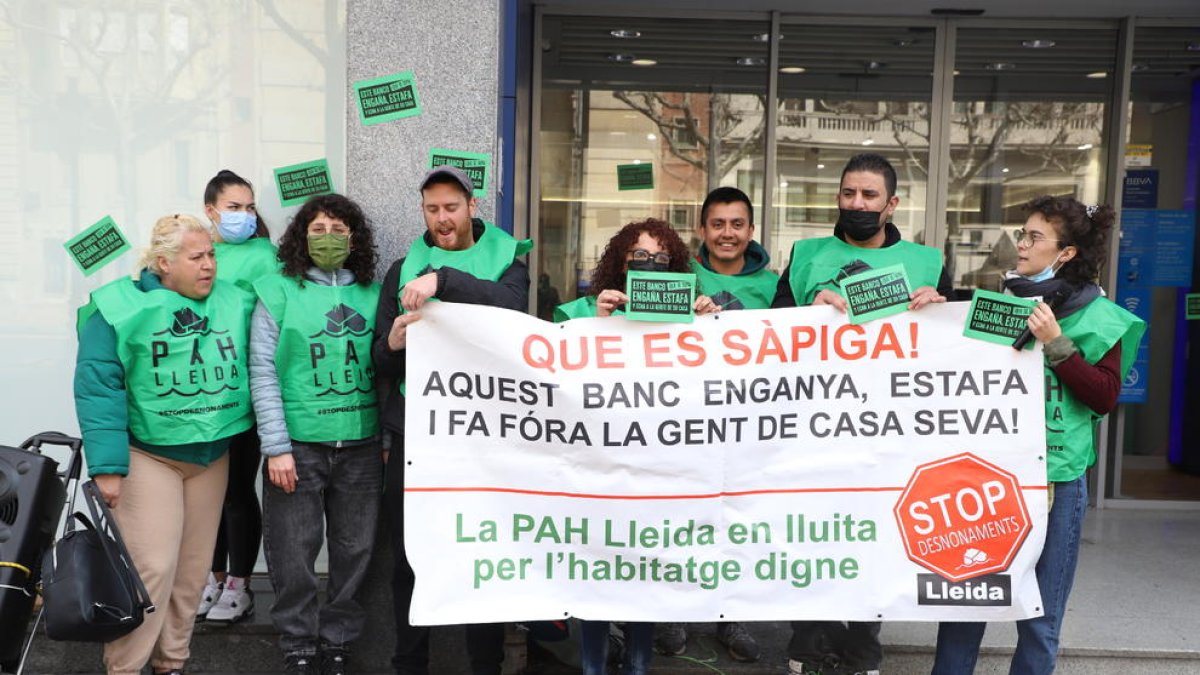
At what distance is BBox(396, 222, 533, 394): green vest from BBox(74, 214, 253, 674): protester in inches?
26.1

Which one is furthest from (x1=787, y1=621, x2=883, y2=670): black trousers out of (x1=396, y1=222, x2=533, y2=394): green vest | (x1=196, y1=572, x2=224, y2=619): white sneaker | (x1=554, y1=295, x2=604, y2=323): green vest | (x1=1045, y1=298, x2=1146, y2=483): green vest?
(x1=196, y1=572, x2=224, y2=619): white sneaker

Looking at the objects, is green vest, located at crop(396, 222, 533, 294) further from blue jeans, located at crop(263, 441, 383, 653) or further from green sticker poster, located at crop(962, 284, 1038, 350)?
green sticker poster, located at crop(962, 284, 1038, 350)

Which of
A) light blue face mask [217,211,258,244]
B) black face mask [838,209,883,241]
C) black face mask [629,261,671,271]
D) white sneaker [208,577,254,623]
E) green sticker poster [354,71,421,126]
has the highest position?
green sticker poster [354,71,421,126]

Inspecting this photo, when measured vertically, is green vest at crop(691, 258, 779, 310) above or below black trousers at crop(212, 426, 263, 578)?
above

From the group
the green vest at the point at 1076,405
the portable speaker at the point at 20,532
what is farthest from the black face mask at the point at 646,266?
→ the portable speaker at the point at 20,532

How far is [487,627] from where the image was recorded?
374 centimetres

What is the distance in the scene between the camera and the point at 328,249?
3742 millimetres

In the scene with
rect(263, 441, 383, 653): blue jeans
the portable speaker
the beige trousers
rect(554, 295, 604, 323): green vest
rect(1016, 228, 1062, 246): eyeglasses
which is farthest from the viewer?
rect(263, 441, 383, 653): blue jeans

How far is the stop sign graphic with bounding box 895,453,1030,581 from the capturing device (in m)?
3.41

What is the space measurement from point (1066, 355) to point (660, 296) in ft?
4.42

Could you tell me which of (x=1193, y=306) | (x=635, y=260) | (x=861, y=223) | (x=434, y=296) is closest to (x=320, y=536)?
(x=434, y=296)

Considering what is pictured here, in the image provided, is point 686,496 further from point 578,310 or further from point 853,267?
point 853,267

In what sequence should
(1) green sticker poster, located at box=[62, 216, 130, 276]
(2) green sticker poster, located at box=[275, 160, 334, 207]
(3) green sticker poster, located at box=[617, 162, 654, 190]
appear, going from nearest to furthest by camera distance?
(1) green sticker poster, located at box=[62, 216, 130, 276] < (2) green sticker poster, located at box=[275, 160, 334, 207] < (3) green sticker poster, located at box=[617, 162, 654, 190]

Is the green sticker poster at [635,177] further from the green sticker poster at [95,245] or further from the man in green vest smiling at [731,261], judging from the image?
the green sticker poster at [95,245]
